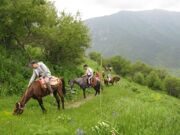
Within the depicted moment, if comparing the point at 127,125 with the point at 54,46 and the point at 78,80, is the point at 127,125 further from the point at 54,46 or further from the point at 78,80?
the point at 54,46

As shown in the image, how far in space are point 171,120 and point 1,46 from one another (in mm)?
23553

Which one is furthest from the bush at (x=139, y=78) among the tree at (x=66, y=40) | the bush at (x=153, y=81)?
the tree at (x=66, y=40)

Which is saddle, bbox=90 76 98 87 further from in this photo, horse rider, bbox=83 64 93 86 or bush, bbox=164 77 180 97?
bush, bbox=164 77 180 97

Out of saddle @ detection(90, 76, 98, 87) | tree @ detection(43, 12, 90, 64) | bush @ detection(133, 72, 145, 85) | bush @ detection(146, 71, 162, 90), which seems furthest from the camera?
bush @ detection(146, 71, 162, 90)

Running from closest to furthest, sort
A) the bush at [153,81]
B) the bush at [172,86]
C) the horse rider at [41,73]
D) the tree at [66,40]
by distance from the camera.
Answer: the horse rider at [41,73] → the tree at [66,40] → the bush at [153,81] → the bush at [172,86]

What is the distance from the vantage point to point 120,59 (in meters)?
134

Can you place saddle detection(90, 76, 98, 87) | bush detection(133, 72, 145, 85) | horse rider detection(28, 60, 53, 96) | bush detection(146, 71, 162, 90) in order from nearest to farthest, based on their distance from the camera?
horse rider detection(28, 60, 53, 96)
saddle detection(90, 76, 98, 87)
bush detection(133, 72, 145, 85)
bush detection(146, 71, 162, 90)

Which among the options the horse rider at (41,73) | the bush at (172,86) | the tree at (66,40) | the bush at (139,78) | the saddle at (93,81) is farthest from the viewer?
the bush at (172,86)

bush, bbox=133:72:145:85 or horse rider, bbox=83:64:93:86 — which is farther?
bush, bbox=133:72:145:85

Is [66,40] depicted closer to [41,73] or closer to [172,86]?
[41,73]

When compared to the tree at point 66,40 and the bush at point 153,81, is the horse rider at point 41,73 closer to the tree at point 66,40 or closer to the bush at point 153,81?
the tree at point 66,40

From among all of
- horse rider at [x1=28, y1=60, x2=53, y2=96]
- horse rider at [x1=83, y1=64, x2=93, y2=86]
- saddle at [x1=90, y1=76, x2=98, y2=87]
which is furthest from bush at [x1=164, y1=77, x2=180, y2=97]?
horse rider at [x1=28, y1=60, x2=53, y2=96]

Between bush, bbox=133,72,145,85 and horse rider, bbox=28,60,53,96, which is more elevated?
horse rider, bbox=28,60,53,96

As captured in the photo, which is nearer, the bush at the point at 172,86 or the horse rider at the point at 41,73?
the horse rider at the point at 41,73
